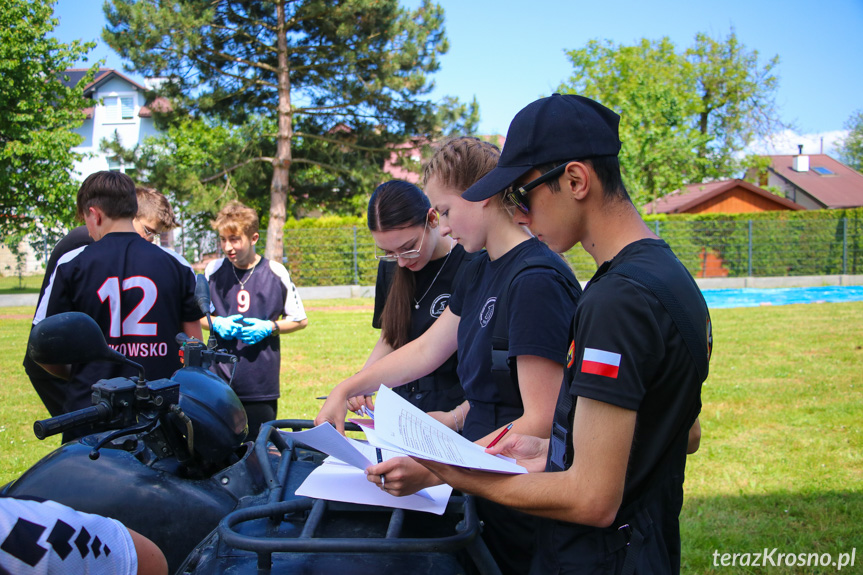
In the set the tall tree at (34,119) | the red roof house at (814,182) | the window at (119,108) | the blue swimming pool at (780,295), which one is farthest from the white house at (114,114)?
the red roof house at (814,182)

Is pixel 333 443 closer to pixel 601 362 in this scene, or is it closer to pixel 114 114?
pixel 601 362

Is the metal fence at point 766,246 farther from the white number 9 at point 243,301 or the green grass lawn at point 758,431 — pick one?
the white number 9 at point 243,301

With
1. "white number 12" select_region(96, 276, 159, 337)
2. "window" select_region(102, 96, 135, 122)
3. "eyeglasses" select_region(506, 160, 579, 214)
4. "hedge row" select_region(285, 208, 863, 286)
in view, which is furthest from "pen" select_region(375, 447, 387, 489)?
"window" select_region(102, 96, 135, 122)

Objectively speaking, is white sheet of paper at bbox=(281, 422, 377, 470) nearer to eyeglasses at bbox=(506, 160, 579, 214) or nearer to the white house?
eyeglasses at bbox=(506, 160, 579, 214)

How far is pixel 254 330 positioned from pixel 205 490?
2.75 metres

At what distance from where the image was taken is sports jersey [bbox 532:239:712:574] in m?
1.30

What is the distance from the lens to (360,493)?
1610 millimetres

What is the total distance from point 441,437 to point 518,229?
3.04 ft

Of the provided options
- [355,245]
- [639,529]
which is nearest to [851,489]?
[639,529]

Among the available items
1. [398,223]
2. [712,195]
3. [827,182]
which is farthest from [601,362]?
[827,182]

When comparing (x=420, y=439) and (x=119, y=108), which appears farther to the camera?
(x=119, y=108)

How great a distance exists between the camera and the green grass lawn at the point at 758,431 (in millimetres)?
4215

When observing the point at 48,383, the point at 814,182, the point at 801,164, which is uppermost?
the point at 801,164

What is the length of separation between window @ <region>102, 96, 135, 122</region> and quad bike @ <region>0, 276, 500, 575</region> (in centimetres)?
4804
